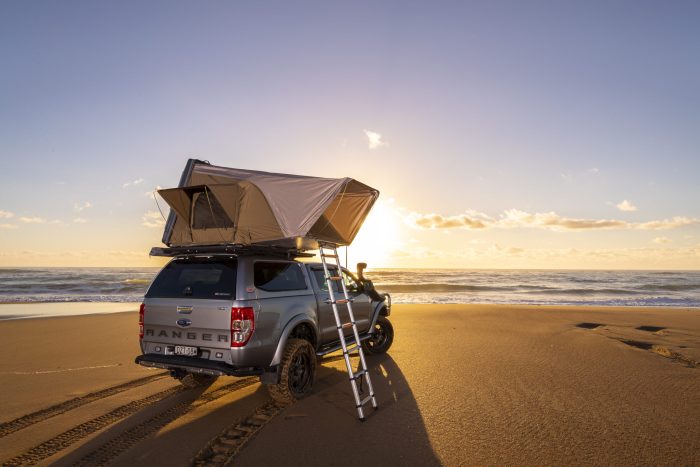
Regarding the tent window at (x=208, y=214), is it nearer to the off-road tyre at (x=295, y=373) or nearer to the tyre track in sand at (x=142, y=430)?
the off-road tyre at (x=295, y=373)

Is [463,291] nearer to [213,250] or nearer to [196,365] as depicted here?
[213,250]

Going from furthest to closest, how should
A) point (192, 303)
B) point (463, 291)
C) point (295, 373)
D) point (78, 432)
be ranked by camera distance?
point (463, 291) < point (295, 373) < point (192, 303) < point (78, 432)

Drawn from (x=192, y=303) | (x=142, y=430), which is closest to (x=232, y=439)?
(x=142, y=430)

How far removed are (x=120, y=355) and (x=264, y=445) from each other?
5845 millimetres

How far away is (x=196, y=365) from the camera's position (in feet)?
16.1

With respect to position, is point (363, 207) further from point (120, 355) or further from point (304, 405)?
point (120, 355)

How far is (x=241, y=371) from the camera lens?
190 inches

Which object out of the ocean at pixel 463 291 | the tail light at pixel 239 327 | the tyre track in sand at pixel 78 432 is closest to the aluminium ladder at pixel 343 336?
the tail light at pixel 239 327

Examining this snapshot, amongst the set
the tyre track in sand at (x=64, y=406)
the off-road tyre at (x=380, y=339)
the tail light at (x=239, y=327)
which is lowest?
the tyre track in sand at (x=64, y=406)

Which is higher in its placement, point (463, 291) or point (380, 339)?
point (463, 291)

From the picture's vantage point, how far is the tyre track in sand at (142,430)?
12.8 feet

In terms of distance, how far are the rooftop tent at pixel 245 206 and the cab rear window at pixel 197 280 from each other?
31 centimetres

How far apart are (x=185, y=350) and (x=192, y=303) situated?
1.93ft

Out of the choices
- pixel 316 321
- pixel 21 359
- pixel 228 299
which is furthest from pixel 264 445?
pixel 21 359
